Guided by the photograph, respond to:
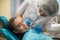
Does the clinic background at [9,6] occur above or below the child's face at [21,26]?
above

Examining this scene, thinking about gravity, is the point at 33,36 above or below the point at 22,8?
below

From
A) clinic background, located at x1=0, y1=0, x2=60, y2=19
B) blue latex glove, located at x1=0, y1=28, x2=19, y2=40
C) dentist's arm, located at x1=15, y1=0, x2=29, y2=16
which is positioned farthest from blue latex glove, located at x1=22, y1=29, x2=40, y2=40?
clinic background, located at x1=0, y1=0, x2=60, y2=19

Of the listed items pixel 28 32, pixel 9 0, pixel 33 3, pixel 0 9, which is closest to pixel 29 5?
pixel 33 3

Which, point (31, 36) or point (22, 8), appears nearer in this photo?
point (31, 36)

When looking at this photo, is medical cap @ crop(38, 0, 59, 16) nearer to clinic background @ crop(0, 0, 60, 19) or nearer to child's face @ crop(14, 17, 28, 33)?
child's face @ crop(14, 17, 28, 33)

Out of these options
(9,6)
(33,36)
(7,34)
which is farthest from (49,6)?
(9,6)

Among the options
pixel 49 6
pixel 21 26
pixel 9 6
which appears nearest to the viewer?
pixel 49 6

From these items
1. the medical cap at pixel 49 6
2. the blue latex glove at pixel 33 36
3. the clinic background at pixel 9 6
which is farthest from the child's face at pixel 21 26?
the clinic background at pixel 9 6

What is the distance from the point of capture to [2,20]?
43.2 inches

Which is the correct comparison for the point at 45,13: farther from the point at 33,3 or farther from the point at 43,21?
the point at 33,3

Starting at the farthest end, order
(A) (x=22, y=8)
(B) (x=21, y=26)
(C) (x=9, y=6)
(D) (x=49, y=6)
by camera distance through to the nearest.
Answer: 1. (C) (x=9, y=6)
2. (A) (x=22, y=8)
3. (B) (x=21, y=26)
4. (D) (x=49, y=6)

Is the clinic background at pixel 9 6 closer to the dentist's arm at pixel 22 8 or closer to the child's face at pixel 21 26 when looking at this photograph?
the dentist's arm at pixel 22 8

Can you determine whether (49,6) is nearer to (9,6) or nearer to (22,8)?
(22,8)

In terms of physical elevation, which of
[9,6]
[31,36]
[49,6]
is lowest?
[31,36]
